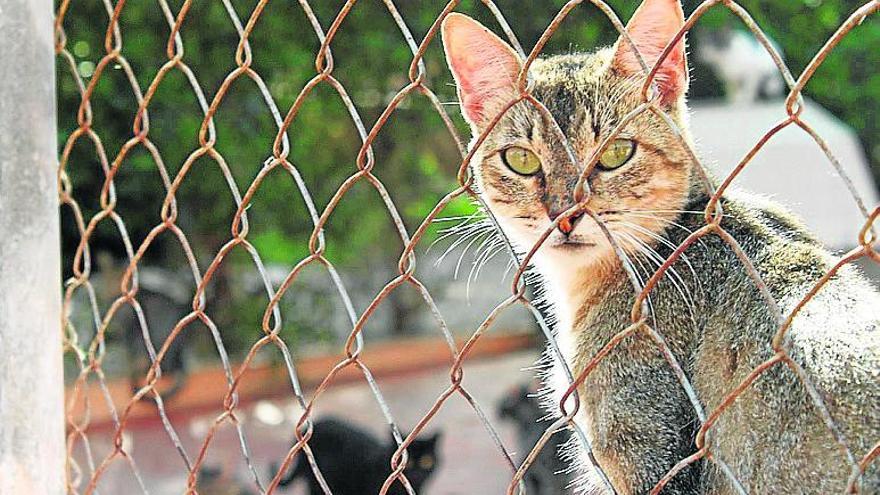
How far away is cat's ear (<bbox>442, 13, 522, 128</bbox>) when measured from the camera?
1.56 meters

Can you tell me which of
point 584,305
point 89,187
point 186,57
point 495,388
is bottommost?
point 495,388

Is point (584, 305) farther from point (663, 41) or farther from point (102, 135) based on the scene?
point (102, 135)

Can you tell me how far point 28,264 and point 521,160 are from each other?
2.98ft

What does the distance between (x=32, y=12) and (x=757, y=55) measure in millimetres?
3408

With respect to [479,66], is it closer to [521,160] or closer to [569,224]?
[521,160]

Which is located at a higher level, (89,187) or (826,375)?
(826,375)

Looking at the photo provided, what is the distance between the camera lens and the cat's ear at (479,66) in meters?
1.56

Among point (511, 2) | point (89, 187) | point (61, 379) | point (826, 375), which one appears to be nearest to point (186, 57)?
point (89, 187)

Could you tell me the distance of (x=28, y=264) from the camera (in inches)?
74.7

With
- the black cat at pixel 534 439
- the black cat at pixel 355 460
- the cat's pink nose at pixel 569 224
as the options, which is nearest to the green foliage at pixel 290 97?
the black cat at pixel 534 439

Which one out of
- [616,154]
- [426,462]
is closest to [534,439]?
[426,462]

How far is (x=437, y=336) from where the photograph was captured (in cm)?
696

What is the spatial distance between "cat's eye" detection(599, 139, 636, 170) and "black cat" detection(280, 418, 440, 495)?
2565 mm

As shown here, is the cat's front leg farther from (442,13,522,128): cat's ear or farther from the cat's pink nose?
(442,13,522,128): cat's ear
